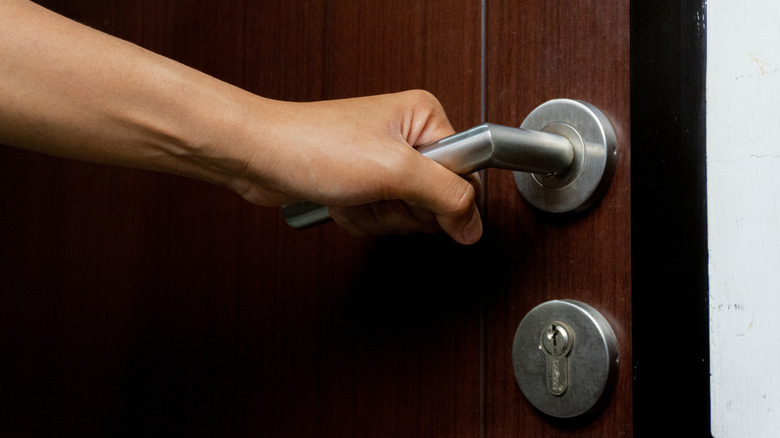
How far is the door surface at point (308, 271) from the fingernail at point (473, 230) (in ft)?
0.07

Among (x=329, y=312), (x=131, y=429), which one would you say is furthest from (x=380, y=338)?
(x=131, y=429)

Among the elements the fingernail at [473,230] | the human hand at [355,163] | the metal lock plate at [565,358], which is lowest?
the metal lock plate at [565,358]

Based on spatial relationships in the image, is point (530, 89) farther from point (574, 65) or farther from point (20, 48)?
point (20, 48)

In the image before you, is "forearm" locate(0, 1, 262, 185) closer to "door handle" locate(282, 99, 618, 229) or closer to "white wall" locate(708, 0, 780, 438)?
"door handle" locate(282, 99, 618, 229)

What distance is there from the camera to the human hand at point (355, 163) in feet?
0.98

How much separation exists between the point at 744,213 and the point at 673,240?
30mm

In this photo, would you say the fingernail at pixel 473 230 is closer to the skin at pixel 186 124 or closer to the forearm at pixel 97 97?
the skin at pixel 186 124

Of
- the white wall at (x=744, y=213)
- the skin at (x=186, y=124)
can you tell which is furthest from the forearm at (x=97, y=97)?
the white wall at (x=744, y=213)

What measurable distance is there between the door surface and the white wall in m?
0.04

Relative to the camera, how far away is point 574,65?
31 cm

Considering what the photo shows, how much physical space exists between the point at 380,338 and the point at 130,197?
32cm

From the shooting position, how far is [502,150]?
28cm

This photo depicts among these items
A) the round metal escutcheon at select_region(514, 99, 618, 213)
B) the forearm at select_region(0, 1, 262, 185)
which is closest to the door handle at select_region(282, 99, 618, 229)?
the round metal escutcheon at select_region(514, 99, 618, 213)

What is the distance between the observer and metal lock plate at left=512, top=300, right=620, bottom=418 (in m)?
0.29
